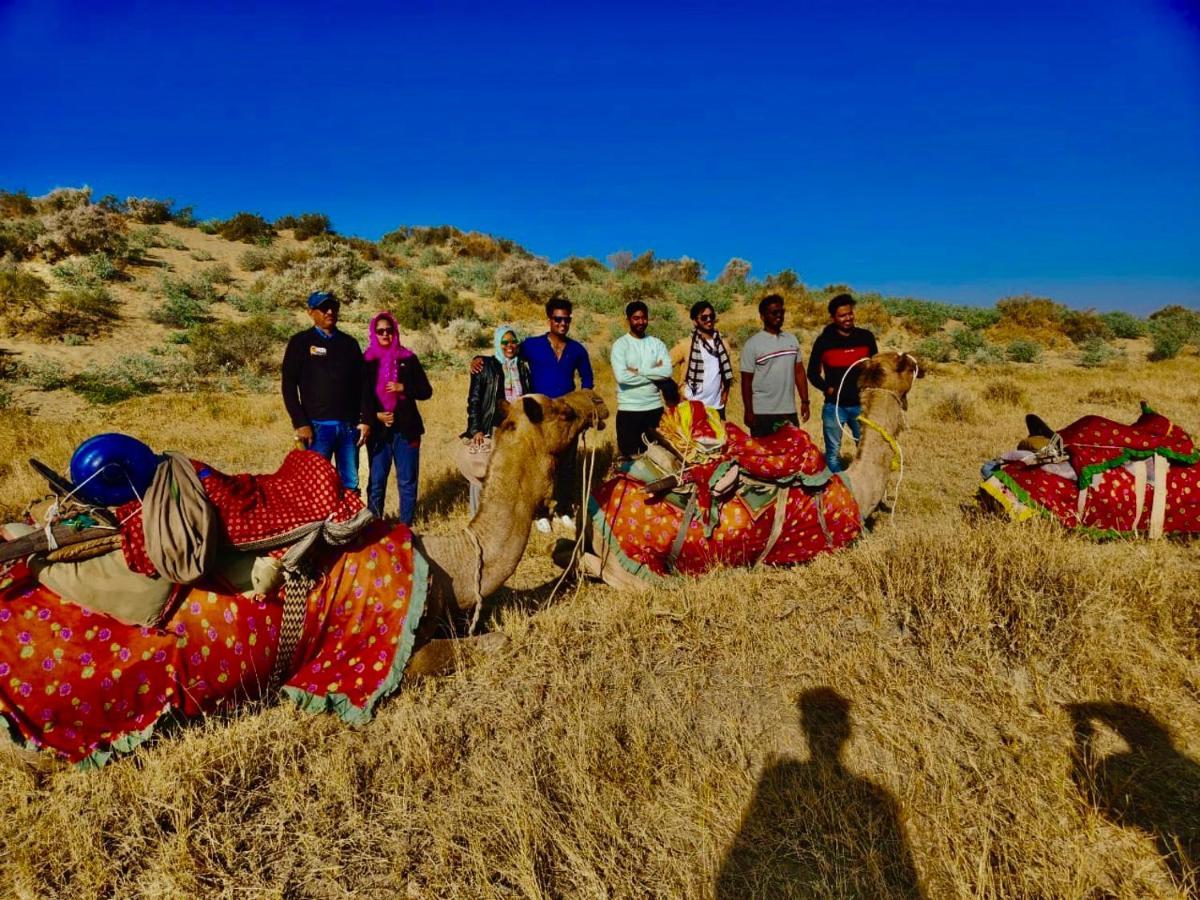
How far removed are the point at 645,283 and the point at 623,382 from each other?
24646 millimetres

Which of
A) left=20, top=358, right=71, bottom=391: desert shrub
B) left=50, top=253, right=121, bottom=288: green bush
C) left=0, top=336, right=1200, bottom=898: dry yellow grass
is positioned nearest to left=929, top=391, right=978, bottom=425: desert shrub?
left=0, top=336, right=1200, bottom=898: dry yellow grass

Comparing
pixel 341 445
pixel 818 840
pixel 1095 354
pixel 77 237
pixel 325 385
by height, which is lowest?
pixel 818 840

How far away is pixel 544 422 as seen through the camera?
3205 mm

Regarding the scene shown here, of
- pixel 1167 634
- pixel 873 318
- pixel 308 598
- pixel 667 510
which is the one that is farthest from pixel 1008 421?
pixel 873 318

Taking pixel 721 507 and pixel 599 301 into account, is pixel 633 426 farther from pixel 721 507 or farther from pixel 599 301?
pixel 599 301

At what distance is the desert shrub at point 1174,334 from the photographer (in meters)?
20.0

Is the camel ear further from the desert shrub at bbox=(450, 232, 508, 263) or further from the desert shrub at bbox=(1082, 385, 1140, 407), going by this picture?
the desert shrub at bbox=(450, 232, 508, 263)

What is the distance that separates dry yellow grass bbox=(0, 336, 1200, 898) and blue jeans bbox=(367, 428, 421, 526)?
222 centimetres

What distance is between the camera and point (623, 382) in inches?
220

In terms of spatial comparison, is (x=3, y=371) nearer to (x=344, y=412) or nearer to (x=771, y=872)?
(x=344, y=412)

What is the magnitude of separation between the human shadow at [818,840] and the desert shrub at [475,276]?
936 inches

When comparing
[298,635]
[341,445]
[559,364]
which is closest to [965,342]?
[559,364]

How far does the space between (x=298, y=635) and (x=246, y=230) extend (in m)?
33.0

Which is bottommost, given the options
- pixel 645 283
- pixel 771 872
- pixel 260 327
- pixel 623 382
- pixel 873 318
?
pixel 771 872
